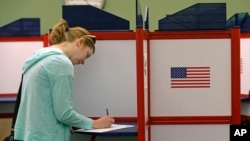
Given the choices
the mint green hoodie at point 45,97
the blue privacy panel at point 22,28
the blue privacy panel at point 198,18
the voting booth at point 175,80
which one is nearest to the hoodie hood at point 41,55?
the mint green hoodie at point 45,97

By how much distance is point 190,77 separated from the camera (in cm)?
278

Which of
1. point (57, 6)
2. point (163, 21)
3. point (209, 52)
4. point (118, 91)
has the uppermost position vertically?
point (57, 6)

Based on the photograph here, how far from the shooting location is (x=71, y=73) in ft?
7.03

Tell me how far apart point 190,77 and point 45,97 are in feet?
3.42

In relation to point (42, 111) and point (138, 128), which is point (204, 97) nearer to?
point (138, 128)

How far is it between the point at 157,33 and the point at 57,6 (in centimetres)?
352

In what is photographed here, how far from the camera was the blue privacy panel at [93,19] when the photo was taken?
2830 mm

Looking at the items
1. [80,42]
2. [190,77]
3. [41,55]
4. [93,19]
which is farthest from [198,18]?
[41,55]

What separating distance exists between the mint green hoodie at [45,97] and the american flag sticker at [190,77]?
861 mm

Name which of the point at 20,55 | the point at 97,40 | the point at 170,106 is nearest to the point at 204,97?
the point at 170,106

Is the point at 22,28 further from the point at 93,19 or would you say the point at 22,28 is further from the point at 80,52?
the point at 80,52

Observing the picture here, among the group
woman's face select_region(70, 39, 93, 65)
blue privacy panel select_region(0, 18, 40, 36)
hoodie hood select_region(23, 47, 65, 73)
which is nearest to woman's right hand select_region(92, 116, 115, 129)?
woman's face select_region(70, 39, 93, 65)

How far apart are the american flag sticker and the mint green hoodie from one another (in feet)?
2.83

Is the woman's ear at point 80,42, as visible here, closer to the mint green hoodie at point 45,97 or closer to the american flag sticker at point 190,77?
the mint green hoodie at point 45,97
